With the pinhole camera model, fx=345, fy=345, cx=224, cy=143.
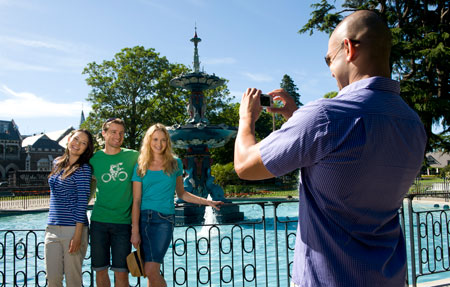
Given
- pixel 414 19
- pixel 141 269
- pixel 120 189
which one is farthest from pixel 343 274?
pixel 414 19

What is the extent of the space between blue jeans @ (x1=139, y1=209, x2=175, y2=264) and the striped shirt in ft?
2.26

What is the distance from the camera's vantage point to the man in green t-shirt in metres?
3.82

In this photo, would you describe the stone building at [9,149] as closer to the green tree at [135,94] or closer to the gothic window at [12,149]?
the gothic window at [12,149]

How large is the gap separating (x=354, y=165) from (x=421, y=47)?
19627 millimetres

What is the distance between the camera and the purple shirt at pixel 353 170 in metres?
1.31

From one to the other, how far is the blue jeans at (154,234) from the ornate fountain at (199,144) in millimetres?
7810

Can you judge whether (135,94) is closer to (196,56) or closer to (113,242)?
(196,56)

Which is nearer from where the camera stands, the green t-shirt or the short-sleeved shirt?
the short-sleeved shirt

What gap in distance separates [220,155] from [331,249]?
40531 millimetres

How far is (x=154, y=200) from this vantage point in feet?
12.2

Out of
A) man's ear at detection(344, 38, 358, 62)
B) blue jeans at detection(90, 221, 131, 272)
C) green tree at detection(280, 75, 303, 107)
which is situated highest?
green tree at detection(280, 75, 303, 107)

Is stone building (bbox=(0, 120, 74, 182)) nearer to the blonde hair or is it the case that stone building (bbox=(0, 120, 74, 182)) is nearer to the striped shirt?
the striped shirt

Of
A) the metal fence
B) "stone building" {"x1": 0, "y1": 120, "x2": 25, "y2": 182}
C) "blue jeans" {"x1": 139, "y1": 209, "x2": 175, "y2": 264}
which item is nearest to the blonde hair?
"blue jeans" {"x1": 139, "y1": 209, "x2": 175, "y2": 264}

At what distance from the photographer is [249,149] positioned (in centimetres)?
150
